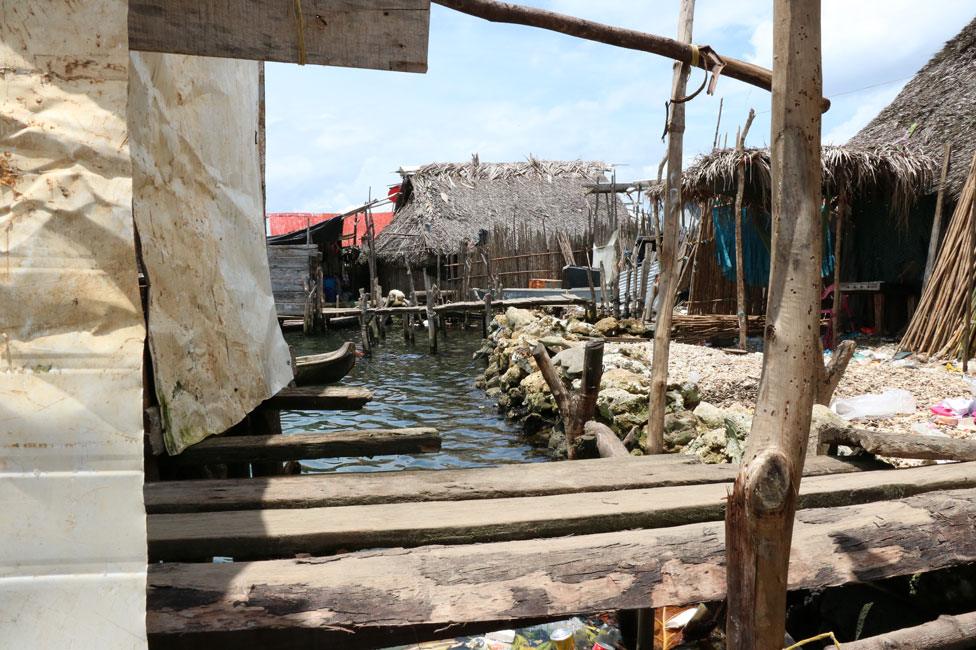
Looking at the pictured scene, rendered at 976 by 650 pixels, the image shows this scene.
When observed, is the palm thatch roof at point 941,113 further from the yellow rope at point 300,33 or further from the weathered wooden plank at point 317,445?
the yellow rope at point 300,33

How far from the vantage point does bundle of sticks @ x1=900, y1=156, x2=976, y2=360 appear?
305 inches

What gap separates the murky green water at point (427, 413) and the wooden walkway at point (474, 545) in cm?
255

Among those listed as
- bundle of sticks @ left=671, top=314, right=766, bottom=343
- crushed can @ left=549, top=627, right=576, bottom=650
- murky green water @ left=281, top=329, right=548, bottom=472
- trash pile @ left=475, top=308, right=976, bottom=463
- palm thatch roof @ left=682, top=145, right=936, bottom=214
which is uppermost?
palm thatch roof @ left=682, top=145, right=936, bottom=214

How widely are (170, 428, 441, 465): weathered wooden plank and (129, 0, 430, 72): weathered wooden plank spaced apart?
6.57 ft

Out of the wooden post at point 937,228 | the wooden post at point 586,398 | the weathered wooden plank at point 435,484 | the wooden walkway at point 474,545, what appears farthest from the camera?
the wooden post at point 937,228

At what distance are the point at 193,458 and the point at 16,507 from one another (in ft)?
6.57

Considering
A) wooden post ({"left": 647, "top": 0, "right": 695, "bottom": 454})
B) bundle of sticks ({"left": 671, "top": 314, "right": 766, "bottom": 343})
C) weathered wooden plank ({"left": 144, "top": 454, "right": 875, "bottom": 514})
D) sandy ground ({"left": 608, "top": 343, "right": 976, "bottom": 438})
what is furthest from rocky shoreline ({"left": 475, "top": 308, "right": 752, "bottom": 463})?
weathered wooden plank ({"left": 144, "top": 454, "right": 875, "bottom": 514})

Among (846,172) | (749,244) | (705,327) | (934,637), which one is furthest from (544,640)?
(749,244)

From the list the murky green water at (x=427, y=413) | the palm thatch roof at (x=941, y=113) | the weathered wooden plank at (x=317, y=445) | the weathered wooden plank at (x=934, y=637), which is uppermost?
the palm thatch roof at (x=941, y=113)

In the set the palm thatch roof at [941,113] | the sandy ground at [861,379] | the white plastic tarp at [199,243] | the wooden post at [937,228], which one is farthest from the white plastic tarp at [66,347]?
the palm thatch roof at [941,113]

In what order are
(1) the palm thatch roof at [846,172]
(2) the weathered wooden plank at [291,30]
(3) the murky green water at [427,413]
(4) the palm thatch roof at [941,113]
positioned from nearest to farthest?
(2) the weathered wooden plank at [291,30] → (3) the murky green water at [427,413] → (1) the palm thatch roof at [846,172] → (4) the palm thatch roof at [941,113]

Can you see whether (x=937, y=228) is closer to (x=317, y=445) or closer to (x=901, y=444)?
(x=901, y=444)

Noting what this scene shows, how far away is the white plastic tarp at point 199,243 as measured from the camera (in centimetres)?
302

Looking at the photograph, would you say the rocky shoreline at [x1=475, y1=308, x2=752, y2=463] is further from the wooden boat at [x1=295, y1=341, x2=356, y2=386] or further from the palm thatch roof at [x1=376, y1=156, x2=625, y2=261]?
the palm thatch roof at [x1=376, y1=156, x2=625, y2=261]
